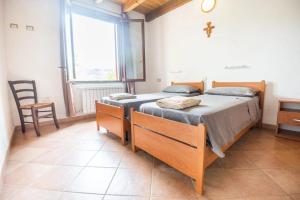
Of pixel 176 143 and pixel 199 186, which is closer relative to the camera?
pixel 199 186

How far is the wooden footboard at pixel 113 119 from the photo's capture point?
210 cm

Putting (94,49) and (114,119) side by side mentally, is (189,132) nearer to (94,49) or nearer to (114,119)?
(114,119)

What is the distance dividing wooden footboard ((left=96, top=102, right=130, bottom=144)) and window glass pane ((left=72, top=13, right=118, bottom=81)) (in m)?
1.53

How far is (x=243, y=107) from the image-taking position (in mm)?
1973

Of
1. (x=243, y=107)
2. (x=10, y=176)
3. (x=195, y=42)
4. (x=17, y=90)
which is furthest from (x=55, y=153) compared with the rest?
(x=195, y=42)

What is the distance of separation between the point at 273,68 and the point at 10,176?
3656mm

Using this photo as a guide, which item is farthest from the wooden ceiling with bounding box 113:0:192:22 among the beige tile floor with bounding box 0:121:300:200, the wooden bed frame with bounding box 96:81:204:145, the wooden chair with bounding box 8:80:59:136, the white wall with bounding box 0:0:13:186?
the beige tile floor with bounding box 0:121:300:200

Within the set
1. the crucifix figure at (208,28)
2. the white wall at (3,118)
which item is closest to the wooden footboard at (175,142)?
the white wall at (3,118)

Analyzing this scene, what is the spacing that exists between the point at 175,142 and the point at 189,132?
0.65 feet

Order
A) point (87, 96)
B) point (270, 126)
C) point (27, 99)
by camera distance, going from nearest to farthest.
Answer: point (270, 126)
point (27, 99)
point (87, 96)

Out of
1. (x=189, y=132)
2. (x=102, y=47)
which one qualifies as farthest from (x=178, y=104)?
(x=102, y=47)

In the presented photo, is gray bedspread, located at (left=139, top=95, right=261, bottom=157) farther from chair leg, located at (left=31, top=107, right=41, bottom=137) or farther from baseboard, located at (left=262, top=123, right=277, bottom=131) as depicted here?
chair leg, located at (left=31, top=107, right=41, bottom=137)

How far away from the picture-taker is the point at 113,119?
228 cm

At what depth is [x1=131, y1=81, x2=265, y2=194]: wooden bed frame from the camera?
120 centimetres
